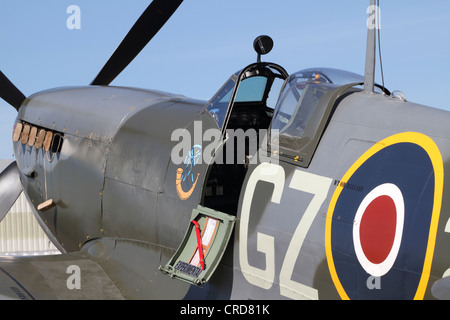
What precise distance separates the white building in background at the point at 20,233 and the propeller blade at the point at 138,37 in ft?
19.9

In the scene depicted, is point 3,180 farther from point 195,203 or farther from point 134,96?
point 195,203

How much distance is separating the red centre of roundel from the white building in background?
12326mm

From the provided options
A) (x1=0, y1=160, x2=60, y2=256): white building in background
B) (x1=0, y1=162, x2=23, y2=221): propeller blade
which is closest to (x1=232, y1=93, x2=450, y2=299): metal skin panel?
(x1=0, y1=162, x2=23, y2=221): propeller blade

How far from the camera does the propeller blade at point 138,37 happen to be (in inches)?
404

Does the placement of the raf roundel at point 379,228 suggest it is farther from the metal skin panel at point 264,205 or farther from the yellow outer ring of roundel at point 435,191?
the yellow outer ring of roundel at point 435,191

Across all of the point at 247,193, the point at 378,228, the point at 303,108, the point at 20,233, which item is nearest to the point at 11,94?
the point at 20,233

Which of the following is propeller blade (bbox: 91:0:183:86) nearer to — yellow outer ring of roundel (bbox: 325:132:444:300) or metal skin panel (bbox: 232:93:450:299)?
metal skin panel (bbox: 232:93:450:299)

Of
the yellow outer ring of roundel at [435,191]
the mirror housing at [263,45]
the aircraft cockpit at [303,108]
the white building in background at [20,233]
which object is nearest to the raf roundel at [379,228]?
the yellow outer ring of roundel at [435,191]

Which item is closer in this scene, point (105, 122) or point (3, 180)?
point (105, 122)

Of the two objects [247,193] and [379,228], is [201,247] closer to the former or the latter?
[247,193]

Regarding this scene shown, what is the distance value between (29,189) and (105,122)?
2.11 m

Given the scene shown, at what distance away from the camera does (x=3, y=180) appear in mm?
9945
